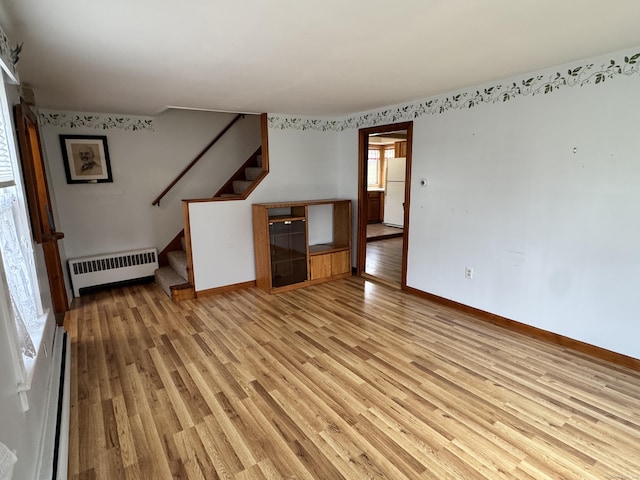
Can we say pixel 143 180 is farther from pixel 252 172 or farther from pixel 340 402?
pixel 340 402

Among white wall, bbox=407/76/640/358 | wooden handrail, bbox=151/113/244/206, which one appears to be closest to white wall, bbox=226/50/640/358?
white wall, bbox=407/76/640/358

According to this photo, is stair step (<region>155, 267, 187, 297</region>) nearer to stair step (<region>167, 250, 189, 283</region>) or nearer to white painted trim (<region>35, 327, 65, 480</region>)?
stair step (<region>167, 250, 189, 283</region>)

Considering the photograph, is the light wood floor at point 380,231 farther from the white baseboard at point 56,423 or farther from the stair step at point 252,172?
the white baseboard at point 56,423

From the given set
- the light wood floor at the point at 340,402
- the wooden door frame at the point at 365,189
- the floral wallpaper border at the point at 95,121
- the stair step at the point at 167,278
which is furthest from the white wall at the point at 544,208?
the floral wallpaper border at the point at 95,121

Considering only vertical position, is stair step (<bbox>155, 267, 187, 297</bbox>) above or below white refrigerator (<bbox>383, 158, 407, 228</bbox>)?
below

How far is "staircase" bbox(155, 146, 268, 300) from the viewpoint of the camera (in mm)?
3922

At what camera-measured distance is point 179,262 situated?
14.0ft

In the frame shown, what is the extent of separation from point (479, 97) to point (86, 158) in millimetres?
4480

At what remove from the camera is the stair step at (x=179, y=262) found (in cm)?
411

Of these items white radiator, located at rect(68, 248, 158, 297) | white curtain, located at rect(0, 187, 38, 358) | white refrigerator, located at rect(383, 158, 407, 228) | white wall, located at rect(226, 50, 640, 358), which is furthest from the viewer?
white refrigerator, located at rect(383, 158, 407, 228)

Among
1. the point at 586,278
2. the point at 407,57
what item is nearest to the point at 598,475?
the point at 586,278

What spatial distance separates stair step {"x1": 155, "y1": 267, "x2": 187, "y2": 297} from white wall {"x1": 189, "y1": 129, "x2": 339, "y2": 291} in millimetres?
332

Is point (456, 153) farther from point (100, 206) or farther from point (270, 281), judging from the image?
point (100, 206)

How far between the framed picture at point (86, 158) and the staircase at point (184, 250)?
4.03 ft
